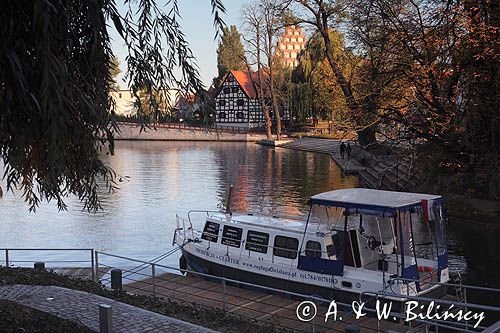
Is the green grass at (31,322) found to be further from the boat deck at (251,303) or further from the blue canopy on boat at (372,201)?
the blue canopy on boat at (372,201)

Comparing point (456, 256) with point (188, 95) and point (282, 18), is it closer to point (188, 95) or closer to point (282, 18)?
point (188, 95)

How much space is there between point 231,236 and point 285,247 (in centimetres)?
225

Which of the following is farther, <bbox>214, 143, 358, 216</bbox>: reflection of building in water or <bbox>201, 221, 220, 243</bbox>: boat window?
<bbox>214, 143, 358, 216</bbox>: reflection of building in water

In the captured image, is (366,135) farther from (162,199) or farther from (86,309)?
(86,309)

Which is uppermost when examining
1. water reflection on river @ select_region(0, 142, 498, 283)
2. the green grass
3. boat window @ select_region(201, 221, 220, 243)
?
the green grass

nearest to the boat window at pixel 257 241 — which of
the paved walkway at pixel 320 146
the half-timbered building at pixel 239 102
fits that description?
the paved walkway at pixel 320 146

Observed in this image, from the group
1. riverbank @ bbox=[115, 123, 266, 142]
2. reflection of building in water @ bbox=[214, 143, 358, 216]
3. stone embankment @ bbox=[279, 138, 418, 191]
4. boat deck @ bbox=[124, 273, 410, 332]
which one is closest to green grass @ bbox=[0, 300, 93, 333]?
boat deck @ bbox=[124, 273, 410, 332]

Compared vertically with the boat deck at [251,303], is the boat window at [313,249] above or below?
above

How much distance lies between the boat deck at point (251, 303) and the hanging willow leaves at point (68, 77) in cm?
499

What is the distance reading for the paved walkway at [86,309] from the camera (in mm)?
10664

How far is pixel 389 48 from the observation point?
3184 centimetres

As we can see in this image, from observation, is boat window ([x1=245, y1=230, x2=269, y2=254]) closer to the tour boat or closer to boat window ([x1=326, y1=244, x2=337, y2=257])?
the tour boat

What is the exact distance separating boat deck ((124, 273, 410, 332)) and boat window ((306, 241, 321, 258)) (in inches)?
52.2

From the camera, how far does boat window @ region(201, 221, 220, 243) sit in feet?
63.6
